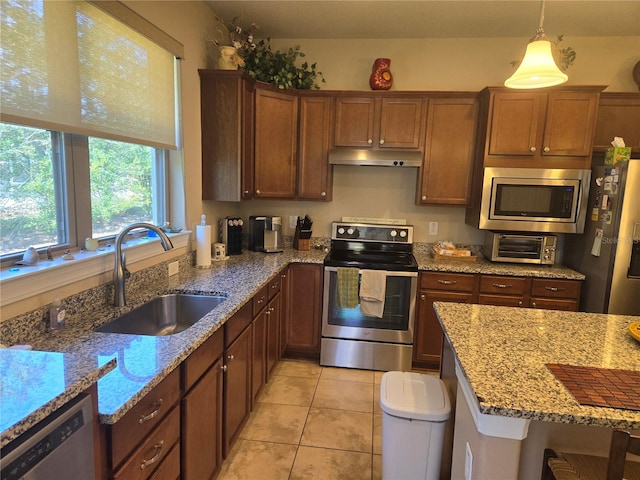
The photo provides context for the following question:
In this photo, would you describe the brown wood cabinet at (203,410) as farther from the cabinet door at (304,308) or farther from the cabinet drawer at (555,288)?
the cabinet drawer at (555,288)

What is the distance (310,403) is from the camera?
2.70m

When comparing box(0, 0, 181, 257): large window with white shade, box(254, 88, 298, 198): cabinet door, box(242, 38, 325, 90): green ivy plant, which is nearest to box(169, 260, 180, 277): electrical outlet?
box(0, 0, 181, 257): large window with white shade

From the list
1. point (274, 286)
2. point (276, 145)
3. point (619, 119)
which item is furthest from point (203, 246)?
point (619, 119)

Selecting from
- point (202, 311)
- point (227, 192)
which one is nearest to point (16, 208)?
point (202, 311)

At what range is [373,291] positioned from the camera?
3039mm

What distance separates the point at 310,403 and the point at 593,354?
5.85 ft

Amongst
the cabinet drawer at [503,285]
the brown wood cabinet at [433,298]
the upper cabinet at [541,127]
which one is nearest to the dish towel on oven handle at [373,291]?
the brown wood cabinet at [433,298]

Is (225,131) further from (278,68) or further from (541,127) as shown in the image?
(541,127)

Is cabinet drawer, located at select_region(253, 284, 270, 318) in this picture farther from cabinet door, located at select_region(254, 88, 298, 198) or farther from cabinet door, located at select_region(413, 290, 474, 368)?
cabinet door, located at select_region(413, 290, 474, 368)

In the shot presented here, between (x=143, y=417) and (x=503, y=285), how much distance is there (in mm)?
2668

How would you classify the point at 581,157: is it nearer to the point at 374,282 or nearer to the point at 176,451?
the point at 374,282

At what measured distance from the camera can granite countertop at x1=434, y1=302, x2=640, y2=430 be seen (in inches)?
42.2

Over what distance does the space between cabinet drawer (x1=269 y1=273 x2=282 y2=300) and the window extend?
0.95 metres

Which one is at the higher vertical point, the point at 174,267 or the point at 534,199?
the point at 534,199
